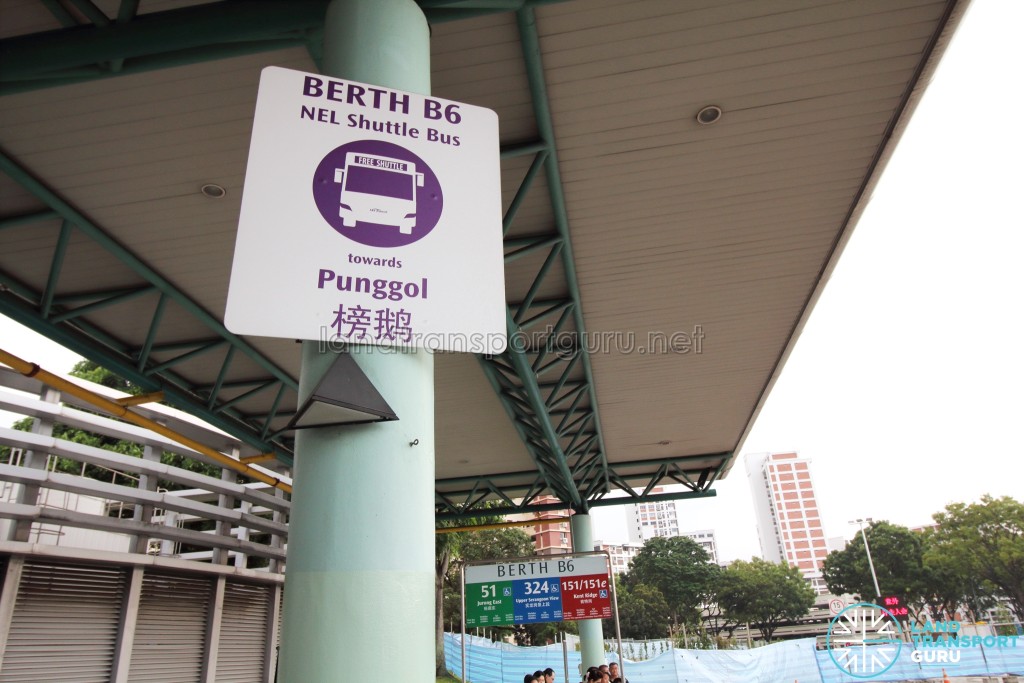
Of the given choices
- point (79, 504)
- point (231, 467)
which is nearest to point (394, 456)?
point (231, 467)

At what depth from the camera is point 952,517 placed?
45.3m

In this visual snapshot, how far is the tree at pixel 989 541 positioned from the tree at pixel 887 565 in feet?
22.5

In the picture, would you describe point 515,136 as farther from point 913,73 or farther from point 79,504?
point 79,504

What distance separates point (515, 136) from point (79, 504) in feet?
33.8

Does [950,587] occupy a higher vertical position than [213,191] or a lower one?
lower

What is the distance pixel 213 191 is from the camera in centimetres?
601

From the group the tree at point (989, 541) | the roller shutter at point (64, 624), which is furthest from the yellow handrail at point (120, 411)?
the tree at point (989, 541)

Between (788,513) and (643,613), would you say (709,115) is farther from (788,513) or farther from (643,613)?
(788,513)

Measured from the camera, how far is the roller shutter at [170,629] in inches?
337

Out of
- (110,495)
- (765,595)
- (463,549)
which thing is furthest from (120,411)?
(765,595)

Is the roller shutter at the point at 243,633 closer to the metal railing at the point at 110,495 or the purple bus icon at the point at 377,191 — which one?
the metal railing at the point at 110,495

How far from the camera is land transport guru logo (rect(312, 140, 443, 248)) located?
2.25 metres

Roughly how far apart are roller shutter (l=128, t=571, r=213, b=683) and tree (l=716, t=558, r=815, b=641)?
209ft

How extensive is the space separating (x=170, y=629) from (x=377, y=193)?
30.3 ft
